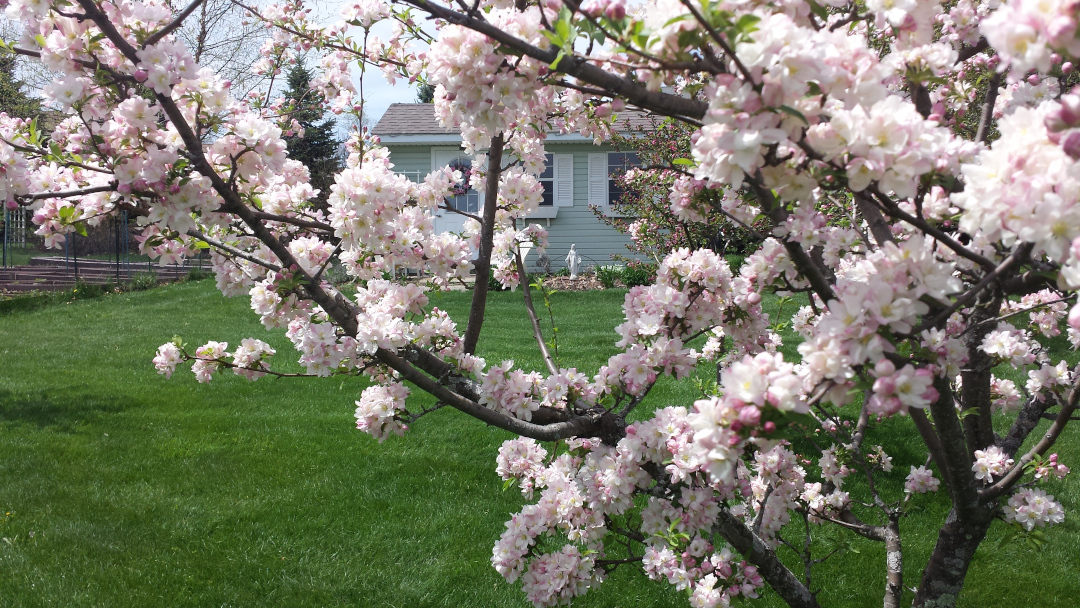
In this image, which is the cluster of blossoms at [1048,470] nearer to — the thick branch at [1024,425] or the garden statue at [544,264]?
the thick branch at [1024,425]

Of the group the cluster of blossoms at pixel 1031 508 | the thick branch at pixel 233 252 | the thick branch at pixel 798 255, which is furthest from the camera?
the cluster of blossoms at pixel 1031 508

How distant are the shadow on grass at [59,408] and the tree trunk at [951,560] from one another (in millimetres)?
5813

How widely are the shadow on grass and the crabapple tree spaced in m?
3.66

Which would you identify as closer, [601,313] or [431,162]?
[601,313]

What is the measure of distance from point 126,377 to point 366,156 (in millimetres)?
5478

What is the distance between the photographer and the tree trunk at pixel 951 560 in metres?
2.00

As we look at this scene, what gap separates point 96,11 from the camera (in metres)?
1.57

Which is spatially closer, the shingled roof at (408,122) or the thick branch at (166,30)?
the thick branch at (166,30)

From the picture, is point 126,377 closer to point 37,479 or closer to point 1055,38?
point 37,479

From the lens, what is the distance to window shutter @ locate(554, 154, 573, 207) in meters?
15.9

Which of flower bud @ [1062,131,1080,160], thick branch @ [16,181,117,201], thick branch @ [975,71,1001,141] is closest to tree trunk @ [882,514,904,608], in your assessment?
thick branch @ [975,71,1001,141]

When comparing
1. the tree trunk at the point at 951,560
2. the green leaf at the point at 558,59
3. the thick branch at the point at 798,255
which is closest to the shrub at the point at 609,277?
the tree trunk at the point at 951,560

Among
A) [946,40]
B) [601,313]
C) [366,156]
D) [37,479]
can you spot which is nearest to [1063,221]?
[946,40]

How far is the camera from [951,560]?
203 cm
